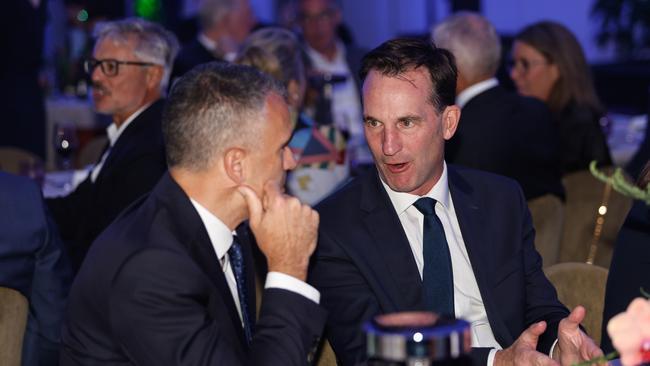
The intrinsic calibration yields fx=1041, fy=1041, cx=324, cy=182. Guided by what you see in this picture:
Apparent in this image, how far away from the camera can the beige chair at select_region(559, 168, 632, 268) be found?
4512mm

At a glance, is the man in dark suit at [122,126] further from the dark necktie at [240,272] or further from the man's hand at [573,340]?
the man's hand at [573,340]

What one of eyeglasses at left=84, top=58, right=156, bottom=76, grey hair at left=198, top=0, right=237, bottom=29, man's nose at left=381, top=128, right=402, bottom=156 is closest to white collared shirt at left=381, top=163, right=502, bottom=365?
→ man's nose at left=381, top=128, right=402, bottom=156

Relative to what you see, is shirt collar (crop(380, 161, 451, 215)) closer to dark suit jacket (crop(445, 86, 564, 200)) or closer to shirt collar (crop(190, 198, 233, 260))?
shirt collar (crop(190, 198, 233, 260))

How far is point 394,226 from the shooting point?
9.14 feet

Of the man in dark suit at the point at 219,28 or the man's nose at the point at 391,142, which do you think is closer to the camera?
the man's nose at the point at 391,142

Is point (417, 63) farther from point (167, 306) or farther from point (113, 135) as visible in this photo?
point (113, 135)

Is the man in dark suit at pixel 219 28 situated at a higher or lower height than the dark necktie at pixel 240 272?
lower

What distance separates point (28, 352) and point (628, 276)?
Answer: 68.5 inches

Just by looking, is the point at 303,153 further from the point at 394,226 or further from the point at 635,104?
the point at 635,104

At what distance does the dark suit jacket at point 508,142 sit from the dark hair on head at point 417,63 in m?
1.74

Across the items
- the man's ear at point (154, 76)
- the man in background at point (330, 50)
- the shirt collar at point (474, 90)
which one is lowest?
the man in background at point (330, 50)

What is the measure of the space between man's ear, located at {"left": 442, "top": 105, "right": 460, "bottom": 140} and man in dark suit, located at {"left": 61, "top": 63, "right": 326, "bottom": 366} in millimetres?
698

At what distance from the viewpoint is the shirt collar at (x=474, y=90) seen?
15.8ft

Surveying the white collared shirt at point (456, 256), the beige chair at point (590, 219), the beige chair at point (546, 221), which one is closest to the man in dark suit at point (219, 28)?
the beige chair at point (590, 219)
